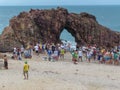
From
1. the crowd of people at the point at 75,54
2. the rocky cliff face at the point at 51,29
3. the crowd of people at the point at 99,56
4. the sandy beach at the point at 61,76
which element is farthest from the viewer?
the rocky cliff face at the point at 51,29

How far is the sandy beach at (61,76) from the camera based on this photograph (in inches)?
1062

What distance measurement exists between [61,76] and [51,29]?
19051 millimetres

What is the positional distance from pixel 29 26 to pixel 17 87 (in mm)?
20792

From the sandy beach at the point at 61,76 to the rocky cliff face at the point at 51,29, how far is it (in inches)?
291

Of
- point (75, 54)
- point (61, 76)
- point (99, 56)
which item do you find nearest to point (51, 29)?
point (99, 56)

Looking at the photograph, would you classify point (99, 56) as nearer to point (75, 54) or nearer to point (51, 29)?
point (75, 54)

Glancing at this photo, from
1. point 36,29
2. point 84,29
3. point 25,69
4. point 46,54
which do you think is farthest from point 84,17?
point 25,69

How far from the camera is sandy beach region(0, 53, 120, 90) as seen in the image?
1062 inches

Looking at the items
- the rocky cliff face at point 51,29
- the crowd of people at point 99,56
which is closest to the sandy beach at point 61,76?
the crowd of people at point 99,56

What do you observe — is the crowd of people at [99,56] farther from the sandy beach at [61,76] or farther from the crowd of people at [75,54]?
the sandy beach at [61,76]

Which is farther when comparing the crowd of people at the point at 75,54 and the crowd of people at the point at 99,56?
the crowd of people at the point at 75,54

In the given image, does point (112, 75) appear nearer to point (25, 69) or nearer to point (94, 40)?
point (25, 69)

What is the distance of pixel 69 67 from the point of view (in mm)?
35000

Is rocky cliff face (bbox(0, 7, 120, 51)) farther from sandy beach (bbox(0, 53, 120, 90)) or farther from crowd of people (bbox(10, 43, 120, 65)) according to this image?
sandy beach (bbox(0, 53, 120, 90))
